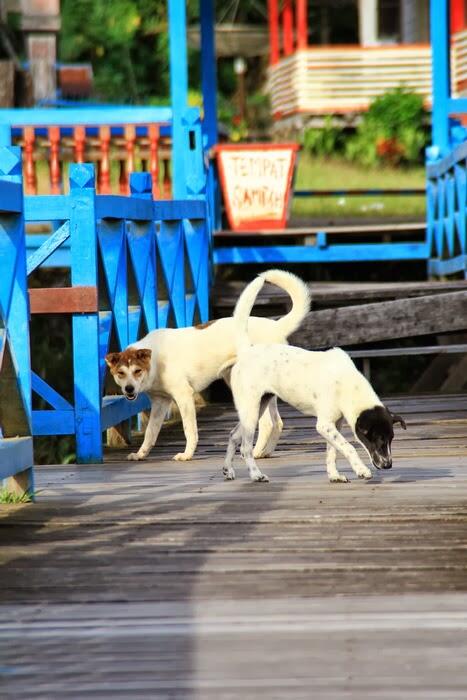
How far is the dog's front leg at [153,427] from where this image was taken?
6824 mm

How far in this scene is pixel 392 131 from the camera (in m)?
27.6

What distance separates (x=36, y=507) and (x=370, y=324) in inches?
126

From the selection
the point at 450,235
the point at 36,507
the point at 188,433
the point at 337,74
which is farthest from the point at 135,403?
the point at 337,74

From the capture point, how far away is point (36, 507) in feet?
17.0

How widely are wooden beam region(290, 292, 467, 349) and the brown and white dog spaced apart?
106cm

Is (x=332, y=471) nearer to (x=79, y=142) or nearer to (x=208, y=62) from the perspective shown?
(x=79, y=142)

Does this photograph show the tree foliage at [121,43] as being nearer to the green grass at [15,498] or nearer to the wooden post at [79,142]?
the wooden post at [79,142]

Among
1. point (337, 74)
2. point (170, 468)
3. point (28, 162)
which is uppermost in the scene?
point (337, 74)

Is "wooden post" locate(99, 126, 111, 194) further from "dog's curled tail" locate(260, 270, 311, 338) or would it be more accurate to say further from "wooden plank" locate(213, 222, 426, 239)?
"dog's curled tail" locate(260, 270, 311, 338)

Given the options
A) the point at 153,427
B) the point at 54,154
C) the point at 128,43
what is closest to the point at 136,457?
the point at 153,427

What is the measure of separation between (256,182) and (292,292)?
813 centimetres

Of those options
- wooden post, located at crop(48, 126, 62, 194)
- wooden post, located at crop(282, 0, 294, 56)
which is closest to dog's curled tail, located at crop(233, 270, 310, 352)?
wooden post, located at crop(48, 126, 62, 194)

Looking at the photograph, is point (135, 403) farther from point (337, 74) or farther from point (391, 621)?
point (337, 74)

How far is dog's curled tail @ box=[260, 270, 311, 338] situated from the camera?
6492mm
